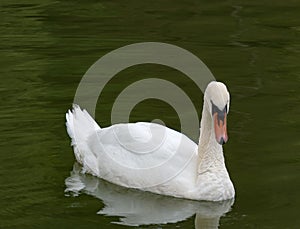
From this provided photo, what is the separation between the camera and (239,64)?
1472 cm

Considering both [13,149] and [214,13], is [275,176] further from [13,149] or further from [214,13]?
[214,13]

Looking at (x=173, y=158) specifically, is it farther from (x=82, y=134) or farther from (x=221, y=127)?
(x=82, y=134)

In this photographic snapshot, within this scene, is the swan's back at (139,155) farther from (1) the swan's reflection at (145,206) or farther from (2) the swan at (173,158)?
(1) the swan's reflection at (145,206)

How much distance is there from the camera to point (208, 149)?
388 inches

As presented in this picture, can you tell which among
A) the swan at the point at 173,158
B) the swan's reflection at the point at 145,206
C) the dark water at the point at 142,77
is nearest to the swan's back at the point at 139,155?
the swan at the point at 173,158

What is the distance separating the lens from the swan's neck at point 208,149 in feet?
32.1

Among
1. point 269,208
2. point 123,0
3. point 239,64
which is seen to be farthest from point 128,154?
point 123,0

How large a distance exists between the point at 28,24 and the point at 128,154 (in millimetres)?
7749

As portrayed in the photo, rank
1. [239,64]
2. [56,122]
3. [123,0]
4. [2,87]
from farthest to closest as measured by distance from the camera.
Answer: [123,0]
[239,64]
[2,87]
[56,122]

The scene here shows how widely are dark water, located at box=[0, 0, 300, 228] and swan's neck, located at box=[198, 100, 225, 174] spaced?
377 millimetres

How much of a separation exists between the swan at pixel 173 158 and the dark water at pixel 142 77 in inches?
8.3

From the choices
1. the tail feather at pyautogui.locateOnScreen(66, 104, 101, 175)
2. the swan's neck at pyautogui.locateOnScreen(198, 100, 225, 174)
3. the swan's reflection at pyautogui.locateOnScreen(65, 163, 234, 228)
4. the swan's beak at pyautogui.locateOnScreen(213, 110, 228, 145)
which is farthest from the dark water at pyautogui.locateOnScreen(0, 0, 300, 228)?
the swan's beak at pyautogui.locateOnScreen(213, 110, 228, 145)

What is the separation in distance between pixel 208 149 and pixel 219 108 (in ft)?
2.06

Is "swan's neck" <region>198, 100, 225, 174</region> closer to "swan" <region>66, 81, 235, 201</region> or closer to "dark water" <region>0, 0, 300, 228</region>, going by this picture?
"swan" <region>66, 81, 235, 201</region>
